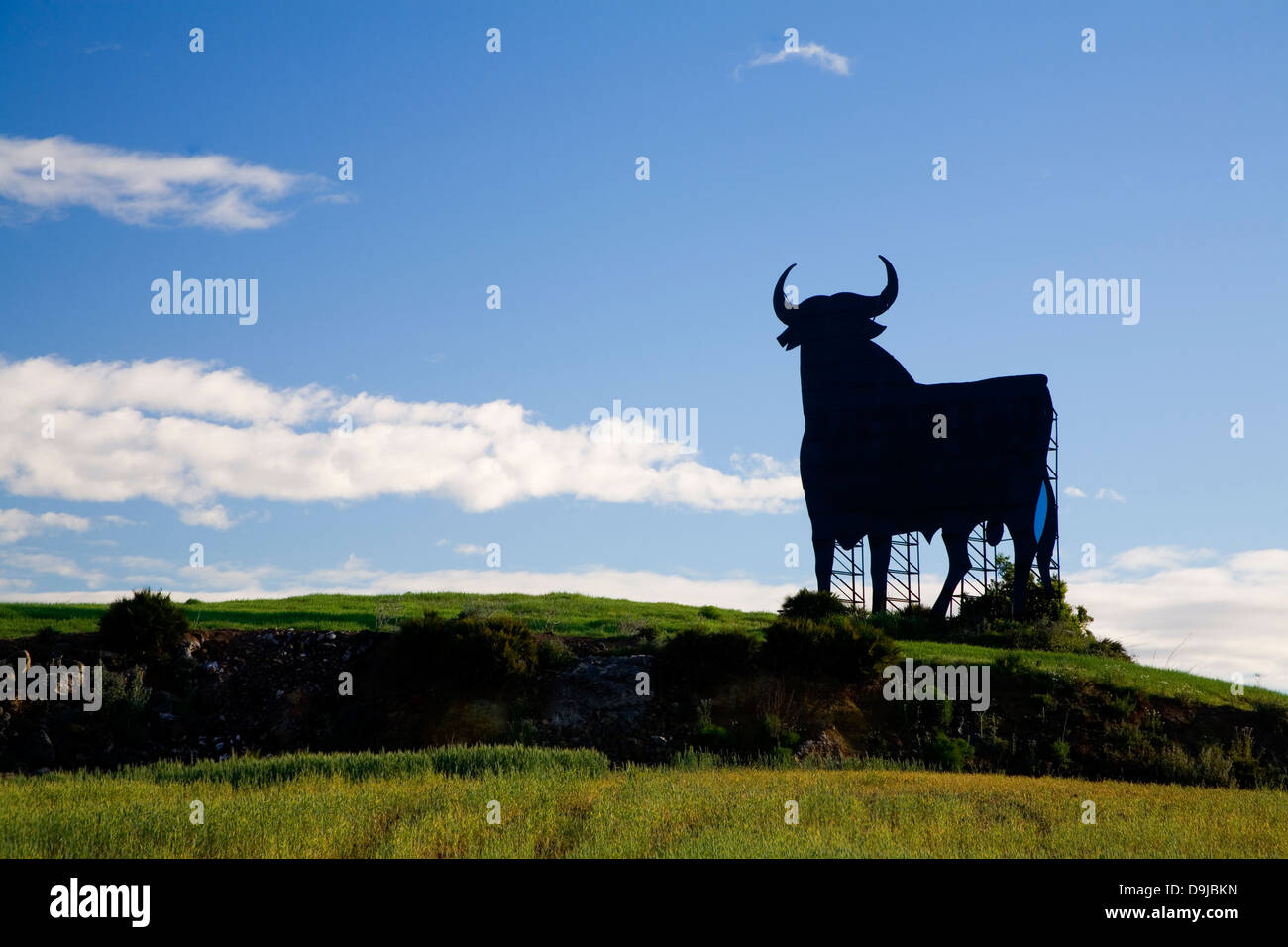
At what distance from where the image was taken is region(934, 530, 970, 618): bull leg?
24.9 metres

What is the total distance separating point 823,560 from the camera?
24.6 m

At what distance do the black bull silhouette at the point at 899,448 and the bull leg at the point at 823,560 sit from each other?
2cm

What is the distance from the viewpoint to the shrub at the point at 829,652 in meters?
18.1

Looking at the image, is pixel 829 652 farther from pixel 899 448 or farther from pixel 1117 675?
pixel 899 448

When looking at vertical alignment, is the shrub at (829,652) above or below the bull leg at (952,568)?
below

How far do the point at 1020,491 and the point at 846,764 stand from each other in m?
10.3

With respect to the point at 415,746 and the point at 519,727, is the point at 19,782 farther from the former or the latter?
the point at 519,727

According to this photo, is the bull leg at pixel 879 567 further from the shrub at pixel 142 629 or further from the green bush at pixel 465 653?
the shrub at pixel 142 629

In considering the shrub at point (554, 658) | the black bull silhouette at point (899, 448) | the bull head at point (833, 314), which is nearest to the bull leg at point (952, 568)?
the black bull silhouette at point (899, 448)

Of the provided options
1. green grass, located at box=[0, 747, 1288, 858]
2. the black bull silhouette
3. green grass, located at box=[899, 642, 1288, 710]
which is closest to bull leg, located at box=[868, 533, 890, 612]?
the black bull silhouette

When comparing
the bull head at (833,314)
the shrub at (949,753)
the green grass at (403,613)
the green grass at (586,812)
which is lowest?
the shrub at (949,753)
